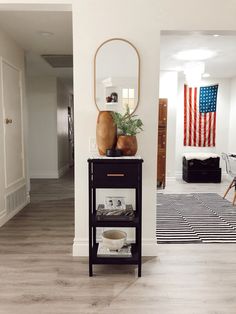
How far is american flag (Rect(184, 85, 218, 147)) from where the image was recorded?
7.03m

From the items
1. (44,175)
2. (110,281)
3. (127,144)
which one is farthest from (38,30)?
(44,175)

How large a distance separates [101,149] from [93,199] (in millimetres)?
460

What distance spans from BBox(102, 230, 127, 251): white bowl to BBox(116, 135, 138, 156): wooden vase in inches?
28.4

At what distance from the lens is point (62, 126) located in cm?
769

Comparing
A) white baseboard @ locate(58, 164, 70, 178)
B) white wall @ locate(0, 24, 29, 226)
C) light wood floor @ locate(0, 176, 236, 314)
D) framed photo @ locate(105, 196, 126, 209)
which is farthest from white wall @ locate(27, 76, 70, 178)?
framed photo @ locate(105, 196, 126, 209)

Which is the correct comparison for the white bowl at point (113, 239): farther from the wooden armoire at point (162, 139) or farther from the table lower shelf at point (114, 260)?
the wooden armoire at point (162, 139)

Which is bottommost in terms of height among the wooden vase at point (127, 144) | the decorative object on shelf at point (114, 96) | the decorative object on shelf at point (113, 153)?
the decorative object on shelf at point (113, 153)

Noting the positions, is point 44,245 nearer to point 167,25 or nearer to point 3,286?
point 3,286

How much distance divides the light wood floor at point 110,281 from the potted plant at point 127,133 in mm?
1059

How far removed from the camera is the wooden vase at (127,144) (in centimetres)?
252

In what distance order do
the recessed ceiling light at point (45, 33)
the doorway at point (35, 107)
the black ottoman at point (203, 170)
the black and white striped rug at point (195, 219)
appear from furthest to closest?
the black ottoman at point (203, 170), the recessed ceiling light at point (45, 33), the doorway at point (35, 107), the black and white striped rug at point (195, 219)

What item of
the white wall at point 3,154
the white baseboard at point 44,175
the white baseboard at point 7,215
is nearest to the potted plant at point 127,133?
the white wall at point 3,154

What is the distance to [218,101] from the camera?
7.22 meters

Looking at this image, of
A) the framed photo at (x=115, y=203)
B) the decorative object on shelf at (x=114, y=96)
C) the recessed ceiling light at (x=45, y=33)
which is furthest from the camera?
the recessed ceiling light at (x=45, y=33)
